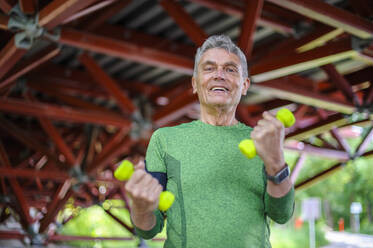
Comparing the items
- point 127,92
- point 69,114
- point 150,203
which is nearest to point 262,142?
point 150,203

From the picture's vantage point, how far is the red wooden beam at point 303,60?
155 inches

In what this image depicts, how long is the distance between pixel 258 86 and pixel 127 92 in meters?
3.25

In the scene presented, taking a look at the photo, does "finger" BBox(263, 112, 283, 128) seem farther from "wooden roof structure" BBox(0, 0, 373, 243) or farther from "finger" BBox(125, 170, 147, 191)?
"wooden roof structure" BBox(0, 0, 373, 243)

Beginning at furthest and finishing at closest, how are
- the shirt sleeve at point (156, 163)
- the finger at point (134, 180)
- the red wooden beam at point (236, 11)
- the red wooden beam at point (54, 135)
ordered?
the red wooden beam at point (54, 135) < the red wooden beam at point (236, 11) < the shirt sleeve at point (156, 163) < the finger at point (134, 180)

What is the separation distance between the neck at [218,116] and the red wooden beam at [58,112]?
4423 millimetres

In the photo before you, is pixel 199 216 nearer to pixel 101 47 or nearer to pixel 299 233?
pixel 101 47

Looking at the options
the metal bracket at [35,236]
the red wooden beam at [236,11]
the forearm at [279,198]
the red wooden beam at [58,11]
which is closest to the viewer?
the forearm at [279,198]

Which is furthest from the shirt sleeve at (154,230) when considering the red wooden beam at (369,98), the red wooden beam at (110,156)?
the red wooden beam at (110,156)

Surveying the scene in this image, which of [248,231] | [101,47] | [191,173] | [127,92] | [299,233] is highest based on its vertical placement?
[299,233]

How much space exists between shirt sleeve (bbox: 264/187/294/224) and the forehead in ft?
1.64

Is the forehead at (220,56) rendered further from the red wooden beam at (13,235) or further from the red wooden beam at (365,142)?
the red wooden beam at (13,235)

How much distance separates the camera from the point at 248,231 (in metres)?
1.40

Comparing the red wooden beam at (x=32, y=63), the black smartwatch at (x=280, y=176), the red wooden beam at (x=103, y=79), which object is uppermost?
the red wooden beam at (x=103, y=79)

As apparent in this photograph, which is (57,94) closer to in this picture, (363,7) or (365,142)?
(363,7)
